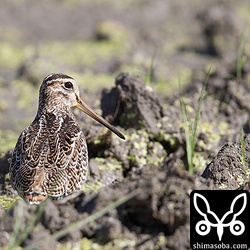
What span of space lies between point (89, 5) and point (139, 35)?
218cm

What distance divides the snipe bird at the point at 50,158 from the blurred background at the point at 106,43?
6.10ft

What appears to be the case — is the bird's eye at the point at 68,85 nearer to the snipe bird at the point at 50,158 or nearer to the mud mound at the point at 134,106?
the snipe bird at the point at 50,158

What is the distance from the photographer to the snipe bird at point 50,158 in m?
5.36

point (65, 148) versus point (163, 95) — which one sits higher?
point (163, 95)

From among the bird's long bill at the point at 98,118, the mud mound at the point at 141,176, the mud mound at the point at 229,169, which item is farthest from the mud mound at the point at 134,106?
the mud mound at the point at 229,169

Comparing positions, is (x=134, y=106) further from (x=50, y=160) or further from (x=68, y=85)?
(x=50, y=160)

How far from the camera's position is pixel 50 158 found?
557 cm

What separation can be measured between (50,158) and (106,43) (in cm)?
715

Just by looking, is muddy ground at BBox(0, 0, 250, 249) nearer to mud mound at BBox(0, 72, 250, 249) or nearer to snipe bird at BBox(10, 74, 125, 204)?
mud mound at BBox(0, 72, 250, 249)

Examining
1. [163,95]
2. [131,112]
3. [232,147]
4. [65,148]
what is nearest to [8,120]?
[163,95]

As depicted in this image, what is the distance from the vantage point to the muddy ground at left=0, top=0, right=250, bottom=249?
14.5 feet

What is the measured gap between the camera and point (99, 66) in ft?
38.0

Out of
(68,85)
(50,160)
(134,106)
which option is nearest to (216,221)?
(50,160)

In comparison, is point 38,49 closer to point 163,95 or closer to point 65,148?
point 163,95
